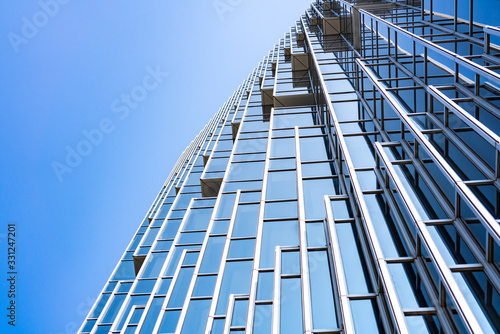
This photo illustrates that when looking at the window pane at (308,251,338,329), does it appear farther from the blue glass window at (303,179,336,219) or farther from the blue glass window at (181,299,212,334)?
the blue glass window at (181,299,212,334)

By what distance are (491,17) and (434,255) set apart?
9291 mm

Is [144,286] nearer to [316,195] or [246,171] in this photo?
[246,171]

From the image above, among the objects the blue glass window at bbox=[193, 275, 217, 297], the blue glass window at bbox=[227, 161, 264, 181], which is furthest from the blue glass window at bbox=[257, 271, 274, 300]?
the blue glass window at bbox=[227, 161, 264, 181]

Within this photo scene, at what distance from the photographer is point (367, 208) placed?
32.8 feet

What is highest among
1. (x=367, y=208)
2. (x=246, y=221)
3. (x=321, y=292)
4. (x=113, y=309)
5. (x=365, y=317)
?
(x=367, y=208)

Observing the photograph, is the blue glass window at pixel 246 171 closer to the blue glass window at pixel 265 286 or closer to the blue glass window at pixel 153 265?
the blue glass window at pixel 153 265

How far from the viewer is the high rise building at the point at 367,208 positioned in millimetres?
6961

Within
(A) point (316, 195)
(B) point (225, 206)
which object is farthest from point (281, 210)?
(B) point (225, 206)

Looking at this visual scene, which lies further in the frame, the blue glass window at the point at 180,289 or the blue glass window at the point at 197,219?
the blue glass window at the point at 197,219

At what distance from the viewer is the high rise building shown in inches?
274

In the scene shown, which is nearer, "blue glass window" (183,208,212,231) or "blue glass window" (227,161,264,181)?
"blue glass window" (227,161,264,181)

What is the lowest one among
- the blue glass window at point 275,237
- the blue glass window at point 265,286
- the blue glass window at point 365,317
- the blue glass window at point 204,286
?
the blue glass window at point 204,286

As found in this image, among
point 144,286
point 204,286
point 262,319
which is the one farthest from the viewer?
point 144,286

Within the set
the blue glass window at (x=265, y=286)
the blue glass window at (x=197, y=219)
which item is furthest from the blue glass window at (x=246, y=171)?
the blue glass window at (x=265, y=286)
